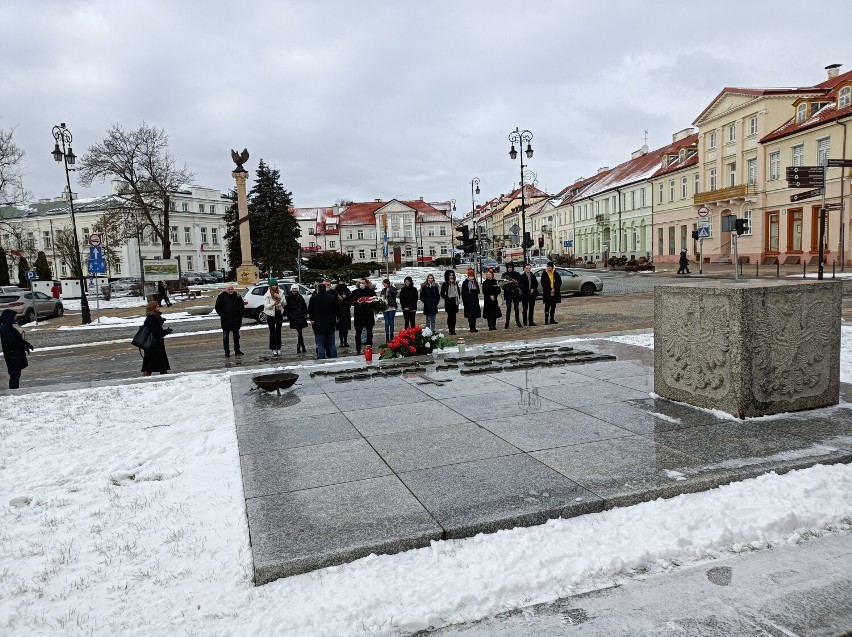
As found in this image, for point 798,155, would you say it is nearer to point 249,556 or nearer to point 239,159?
point 239,159

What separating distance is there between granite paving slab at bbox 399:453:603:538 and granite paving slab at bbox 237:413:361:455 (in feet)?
5.17

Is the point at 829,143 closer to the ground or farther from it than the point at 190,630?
farther from it

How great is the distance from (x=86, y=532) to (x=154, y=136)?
156 feet

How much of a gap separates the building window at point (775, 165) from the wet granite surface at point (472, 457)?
40.0m

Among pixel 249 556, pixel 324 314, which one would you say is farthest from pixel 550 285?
pixel 249 556

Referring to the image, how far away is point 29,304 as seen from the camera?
29031mm

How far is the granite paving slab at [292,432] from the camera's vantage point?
618 cm

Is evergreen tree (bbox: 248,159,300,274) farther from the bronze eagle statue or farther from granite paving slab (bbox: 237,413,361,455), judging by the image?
granite paving slab (bbox: 237,413,361,455)

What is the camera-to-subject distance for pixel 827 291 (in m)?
6.32

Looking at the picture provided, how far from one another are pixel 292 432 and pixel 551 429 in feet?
9.32

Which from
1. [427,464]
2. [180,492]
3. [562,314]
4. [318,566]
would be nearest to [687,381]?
[427,464]

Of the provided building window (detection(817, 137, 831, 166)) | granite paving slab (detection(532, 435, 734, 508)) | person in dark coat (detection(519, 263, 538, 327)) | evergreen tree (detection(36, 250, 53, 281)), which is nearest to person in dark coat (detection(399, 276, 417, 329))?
person in dark coat (detection(519, 263, 538, 327))

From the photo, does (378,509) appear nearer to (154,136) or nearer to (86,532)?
(86,532)

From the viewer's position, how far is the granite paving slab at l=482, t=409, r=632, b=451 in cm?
578
